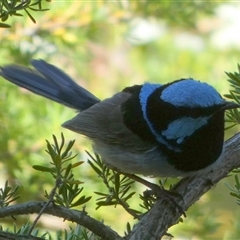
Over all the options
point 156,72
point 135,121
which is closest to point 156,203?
point 135,121

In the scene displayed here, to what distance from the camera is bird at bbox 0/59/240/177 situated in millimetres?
1366

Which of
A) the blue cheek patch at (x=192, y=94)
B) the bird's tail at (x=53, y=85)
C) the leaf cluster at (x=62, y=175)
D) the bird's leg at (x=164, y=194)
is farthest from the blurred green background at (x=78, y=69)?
the leaf cluster at (x=62, y=175)

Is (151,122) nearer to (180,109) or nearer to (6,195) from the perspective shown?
(180,109)

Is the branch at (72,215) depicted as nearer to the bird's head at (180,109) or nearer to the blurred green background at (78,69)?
the bird's head at (180,109)

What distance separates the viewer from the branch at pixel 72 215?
1037 mm

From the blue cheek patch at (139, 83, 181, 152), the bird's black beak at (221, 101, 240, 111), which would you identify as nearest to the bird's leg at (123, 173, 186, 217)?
the blue cheek patch at (139, 83, 181, 152)

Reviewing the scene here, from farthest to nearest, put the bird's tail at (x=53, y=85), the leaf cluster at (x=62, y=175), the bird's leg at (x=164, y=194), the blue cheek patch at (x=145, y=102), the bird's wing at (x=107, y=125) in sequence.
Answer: the bird's tail at (x=53, y=85), the bird's wing at (x=107, y=125), the blue cheek patch at (x=145, y=102), the bird's leg at (x=164, y=194), the leaf cluster at (x=62, y=175)

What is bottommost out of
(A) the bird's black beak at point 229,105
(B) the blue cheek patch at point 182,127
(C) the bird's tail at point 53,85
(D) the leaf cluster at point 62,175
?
(D) the leaf cluster at point 62,175

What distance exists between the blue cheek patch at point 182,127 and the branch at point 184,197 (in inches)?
3.5

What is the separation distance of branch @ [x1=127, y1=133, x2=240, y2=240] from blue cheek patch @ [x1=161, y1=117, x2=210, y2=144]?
9 centimetres

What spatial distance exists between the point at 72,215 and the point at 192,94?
470mm

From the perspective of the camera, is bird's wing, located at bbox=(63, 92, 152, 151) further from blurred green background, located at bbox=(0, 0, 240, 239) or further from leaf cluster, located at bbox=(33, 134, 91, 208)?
leaf cluster, located at bbox=(33, 134, 91, 208)

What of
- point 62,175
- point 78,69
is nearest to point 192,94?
point 62,175

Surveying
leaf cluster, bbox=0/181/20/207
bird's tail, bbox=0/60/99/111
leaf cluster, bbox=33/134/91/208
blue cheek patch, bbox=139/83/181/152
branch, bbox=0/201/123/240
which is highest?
bird's tail, bbox=0/60/99/111
